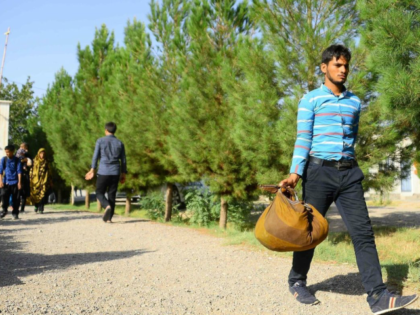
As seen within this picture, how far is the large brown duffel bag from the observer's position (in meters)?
4.18

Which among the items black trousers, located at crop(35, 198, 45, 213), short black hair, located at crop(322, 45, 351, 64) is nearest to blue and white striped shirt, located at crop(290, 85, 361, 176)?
short black hair, located at crop(322, 45, 351, 64)

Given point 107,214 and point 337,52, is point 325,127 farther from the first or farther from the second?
point 107,214

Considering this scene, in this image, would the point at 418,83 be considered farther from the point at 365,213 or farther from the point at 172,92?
the point at 172,92

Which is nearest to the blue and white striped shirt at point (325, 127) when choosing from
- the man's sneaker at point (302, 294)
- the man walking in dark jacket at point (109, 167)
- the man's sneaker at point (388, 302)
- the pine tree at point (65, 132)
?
the man's sneaker at point (302, 294)

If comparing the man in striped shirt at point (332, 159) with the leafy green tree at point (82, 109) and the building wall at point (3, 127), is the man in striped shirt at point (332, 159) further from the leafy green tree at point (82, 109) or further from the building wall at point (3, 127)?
the building wall at point (3, 127)

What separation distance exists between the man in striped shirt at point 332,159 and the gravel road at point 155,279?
0.50 metres

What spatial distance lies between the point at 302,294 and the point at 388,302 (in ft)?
2.78

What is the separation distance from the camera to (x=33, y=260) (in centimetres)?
667

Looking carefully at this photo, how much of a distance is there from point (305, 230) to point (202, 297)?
1242 mm

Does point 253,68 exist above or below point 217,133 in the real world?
above

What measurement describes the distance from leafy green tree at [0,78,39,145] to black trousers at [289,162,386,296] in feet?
118

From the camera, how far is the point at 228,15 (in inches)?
407

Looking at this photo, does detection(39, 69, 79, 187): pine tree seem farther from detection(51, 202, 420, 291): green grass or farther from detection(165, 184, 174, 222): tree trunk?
detection(51, 202, 420, 291): green grass

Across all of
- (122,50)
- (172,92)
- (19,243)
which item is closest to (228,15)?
(172,92)
